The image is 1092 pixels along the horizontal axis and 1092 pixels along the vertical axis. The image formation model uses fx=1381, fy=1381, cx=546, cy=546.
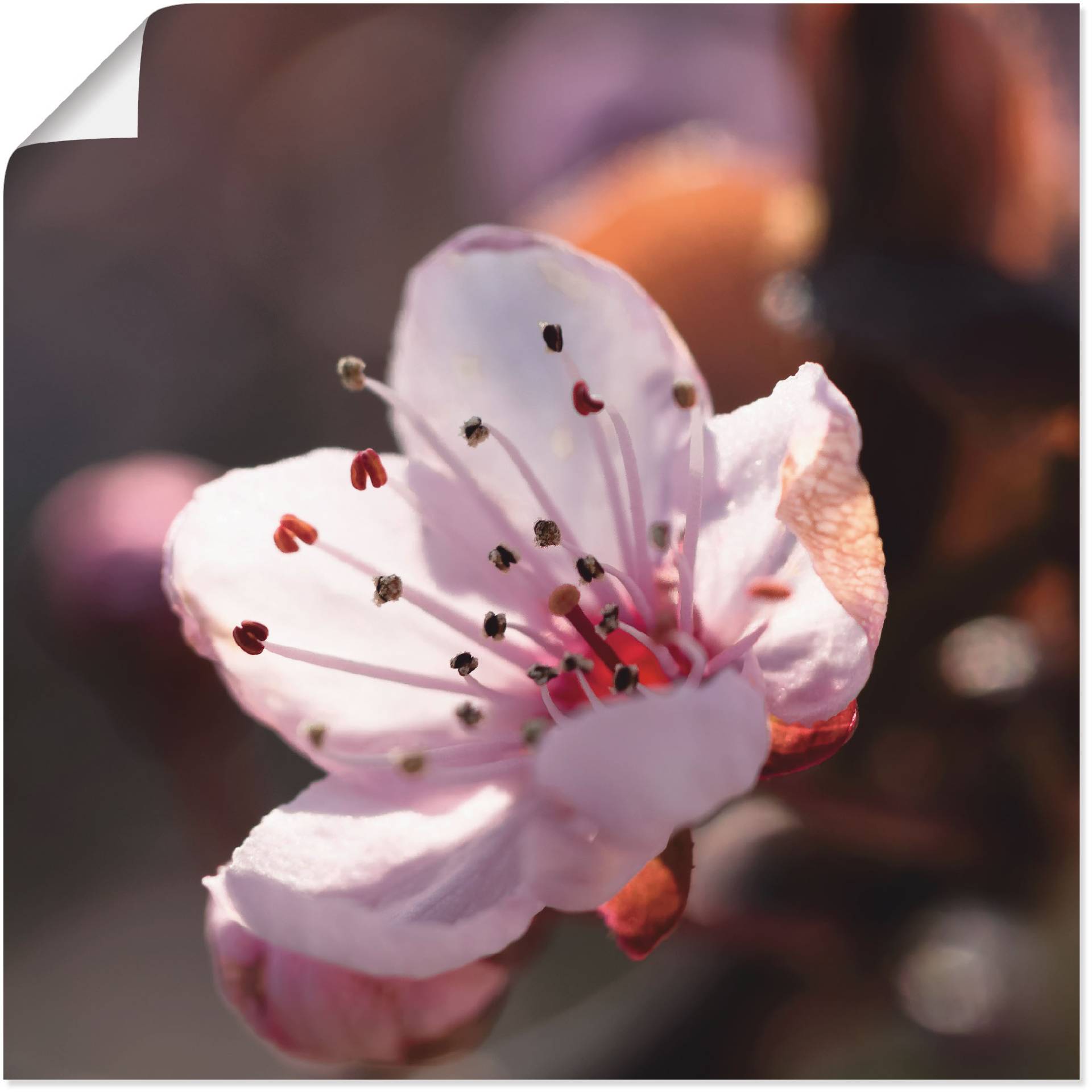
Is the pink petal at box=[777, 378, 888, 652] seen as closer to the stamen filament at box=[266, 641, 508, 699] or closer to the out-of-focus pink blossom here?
the stamen filament at box=[266, 641, 508, 699]

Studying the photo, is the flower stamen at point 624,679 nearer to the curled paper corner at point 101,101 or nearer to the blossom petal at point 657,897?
the blossom petal at point 657,897

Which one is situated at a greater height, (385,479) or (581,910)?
(385,479)

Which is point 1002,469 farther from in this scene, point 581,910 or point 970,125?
point 581,910

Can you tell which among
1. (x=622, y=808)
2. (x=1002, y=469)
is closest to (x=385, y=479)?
(x=622, y=808)

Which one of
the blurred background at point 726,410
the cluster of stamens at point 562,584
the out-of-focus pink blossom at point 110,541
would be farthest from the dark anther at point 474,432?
the out-of-focus pink blossom at point 110,541

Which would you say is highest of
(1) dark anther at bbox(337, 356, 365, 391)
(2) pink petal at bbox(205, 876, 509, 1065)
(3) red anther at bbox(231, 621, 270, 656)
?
(1) dark anther at bbox(337, 356, 365, 391)

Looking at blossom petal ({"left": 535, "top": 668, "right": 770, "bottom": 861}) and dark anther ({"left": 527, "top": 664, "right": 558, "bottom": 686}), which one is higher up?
blossom petal ({"left": 535, "top": 668, "right": 770, "bottom": 861})

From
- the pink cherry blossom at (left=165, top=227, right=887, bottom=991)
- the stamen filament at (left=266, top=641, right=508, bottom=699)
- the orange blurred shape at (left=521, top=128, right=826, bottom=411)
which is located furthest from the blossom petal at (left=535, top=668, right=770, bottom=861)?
the orange blurred shape at (left=521, top=128, right=826, bottom=411)
